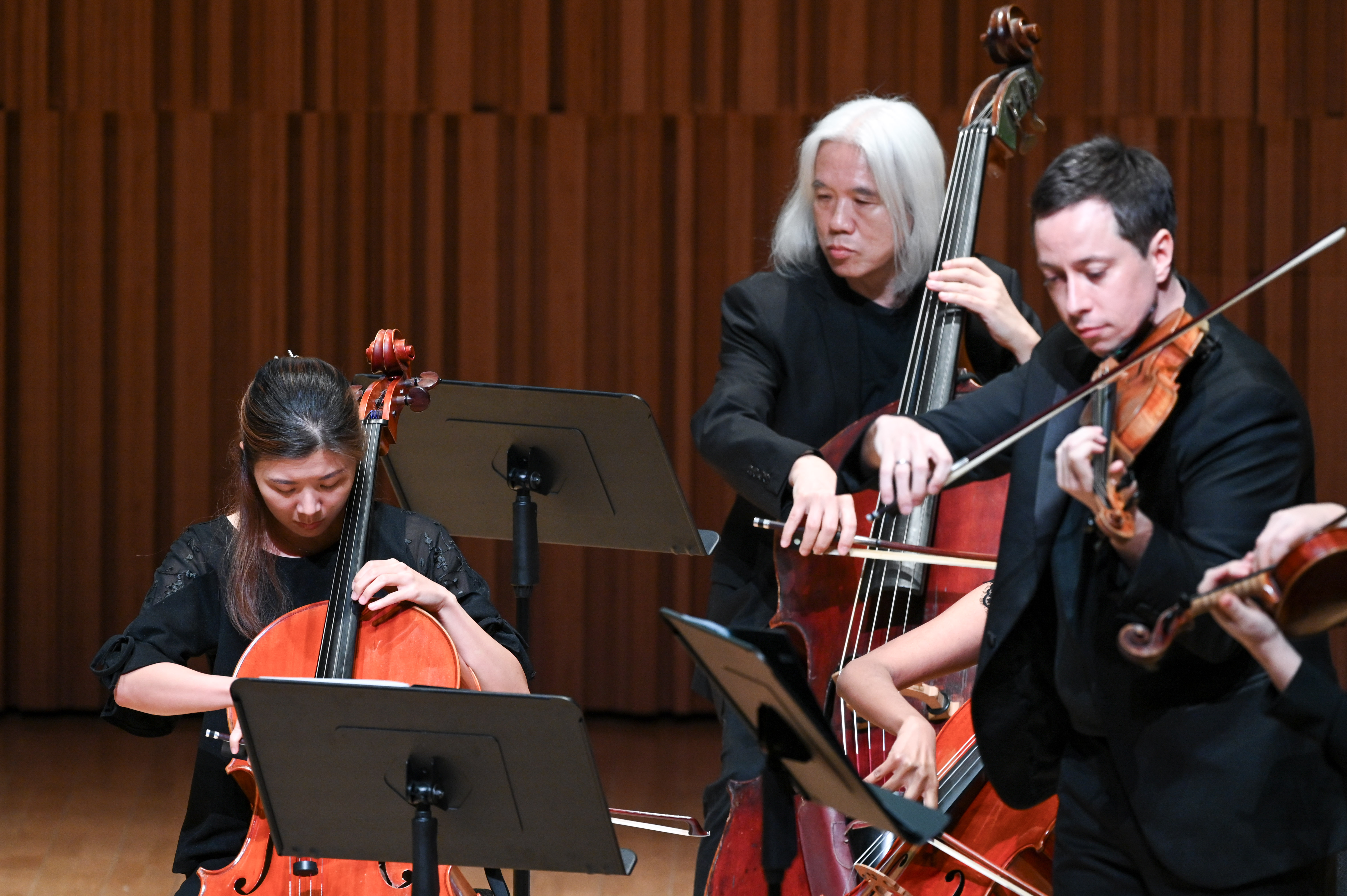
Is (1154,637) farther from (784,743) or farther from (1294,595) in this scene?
(784,743)

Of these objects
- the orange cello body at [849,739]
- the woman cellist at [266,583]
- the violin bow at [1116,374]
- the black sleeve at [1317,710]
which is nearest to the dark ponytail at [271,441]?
the woman cellist at [266,583]

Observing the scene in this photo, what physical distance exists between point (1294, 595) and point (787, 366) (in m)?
1.18

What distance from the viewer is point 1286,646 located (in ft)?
4.00

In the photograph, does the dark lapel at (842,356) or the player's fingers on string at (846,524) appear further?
the dark lapel at (842,356)

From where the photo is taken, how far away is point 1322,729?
127 centimetres

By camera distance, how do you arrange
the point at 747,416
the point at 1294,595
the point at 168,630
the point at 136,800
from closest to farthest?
the point at 1294,595
the point at 168,630
the point at 747,416
the point at 136,800

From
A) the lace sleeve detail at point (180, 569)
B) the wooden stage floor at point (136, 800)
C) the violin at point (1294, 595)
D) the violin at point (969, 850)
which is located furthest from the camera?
the wooden stage floor at point (136, 800)

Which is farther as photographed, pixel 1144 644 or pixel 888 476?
pixel 888 476

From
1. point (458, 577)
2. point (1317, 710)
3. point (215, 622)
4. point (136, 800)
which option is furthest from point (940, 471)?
point (136, 800)

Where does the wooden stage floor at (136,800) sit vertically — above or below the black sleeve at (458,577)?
below

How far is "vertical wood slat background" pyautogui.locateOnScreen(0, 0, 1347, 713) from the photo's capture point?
426 cm

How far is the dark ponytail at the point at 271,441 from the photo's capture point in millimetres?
1930

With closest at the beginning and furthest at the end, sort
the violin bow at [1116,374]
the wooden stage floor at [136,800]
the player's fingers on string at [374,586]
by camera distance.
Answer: the violin bow at [1116,374] → the player's fingers on string at [374,586] → the wooden stage floor at [136,800]

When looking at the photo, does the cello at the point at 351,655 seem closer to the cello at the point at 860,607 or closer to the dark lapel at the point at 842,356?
the cello at the point at 860,607
